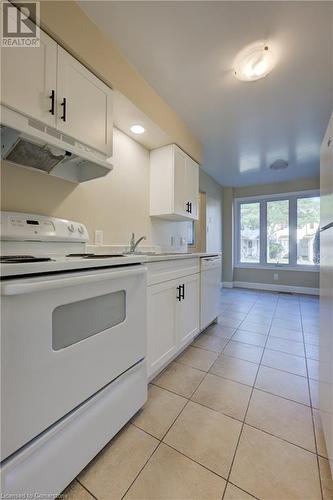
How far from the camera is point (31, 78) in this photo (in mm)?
1062

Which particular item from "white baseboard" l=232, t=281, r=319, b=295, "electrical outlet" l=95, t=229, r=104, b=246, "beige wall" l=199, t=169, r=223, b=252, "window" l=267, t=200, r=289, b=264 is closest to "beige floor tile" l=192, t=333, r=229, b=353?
"electrical outlet" l=95, t=229, r=104, b=246

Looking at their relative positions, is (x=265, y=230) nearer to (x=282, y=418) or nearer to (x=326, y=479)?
(x=282, y=418)

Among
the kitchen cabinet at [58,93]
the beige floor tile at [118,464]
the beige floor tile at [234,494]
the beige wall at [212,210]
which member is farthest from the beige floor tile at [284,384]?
the beige wall at [212,210]

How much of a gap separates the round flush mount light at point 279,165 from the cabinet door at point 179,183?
6.78 ft

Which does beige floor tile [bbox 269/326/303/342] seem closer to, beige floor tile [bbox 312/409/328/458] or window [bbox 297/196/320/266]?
beige floor tile [bbox 312/409/328/458]

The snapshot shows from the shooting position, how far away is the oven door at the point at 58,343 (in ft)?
2.06

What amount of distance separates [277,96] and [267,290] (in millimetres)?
3877

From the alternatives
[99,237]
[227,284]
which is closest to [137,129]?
[99,237]

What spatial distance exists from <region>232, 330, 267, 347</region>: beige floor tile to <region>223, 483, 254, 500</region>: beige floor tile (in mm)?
1418

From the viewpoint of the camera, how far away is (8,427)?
62 cm

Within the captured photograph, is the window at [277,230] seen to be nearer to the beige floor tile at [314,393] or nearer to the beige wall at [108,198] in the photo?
the beige wall at [108,198]

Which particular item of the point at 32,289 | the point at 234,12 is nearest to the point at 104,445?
the point at 32,289

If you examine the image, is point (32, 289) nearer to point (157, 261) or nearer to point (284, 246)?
point (157, 261)

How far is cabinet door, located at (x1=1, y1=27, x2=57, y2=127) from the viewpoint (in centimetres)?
98
